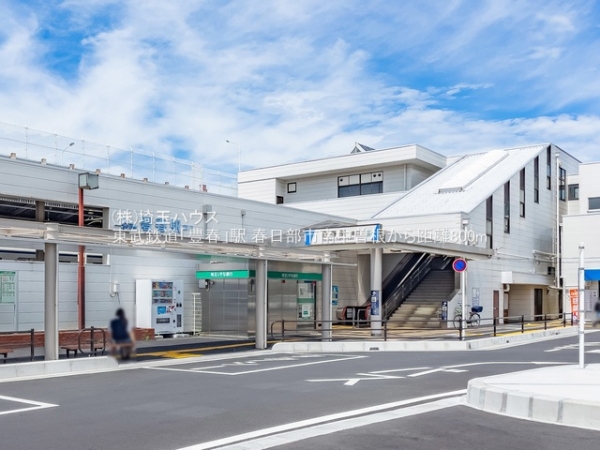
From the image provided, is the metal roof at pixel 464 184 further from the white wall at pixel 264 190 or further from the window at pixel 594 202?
the white wall at pixel 264 190

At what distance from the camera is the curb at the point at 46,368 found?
1641 cm

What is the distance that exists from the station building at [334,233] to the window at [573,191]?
58 cm

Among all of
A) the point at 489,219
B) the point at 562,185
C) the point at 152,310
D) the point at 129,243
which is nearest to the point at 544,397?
the point at 152,310

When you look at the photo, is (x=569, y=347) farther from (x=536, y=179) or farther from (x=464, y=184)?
(x=536, y=179)

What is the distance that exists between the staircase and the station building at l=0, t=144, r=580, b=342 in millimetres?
82

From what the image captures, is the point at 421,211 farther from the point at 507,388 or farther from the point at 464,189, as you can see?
the point at 507,388

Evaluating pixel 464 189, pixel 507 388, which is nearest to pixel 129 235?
pixel 507 388

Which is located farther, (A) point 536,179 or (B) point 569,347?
(A) point 536,179

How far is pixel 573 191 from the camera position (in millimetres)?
51656

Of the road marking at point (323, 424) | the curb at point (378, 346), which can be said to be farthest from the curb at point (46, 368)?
the curb at point (378, 346)

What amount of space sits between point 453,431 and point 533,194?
3795 cm

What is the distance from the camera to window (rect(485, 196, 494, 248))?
3888 cm

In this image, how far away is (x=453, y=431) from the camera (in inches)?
389

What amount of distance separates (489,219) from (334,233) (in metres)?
13.2
